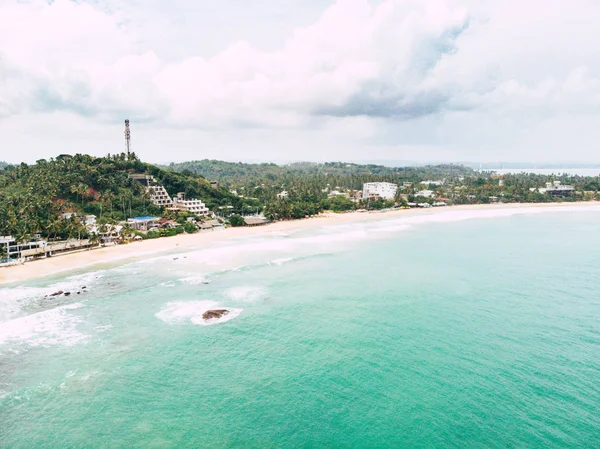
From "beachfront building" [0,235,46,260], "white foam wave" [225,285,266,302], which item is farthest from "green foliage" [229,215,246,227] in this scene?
"white foam wave" [225,285,266,302]

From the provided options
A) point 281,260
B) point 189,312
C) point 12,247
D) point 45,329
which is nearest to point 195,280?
point 189,312

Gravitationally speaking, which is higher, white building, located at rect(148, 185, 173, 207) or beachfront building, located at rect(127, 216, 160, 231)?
white building, located at rect(148, 185, 173, 207)

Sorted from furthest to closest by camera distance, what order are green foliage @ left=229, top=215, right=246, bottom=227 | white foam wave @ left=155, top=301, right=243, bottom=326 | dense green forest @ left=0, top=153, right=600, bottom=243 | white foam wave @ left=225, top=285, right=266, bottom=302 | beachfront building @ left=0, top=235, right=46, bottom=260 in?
1. green foliage @ left=229, top=215, right=246, bottom=227
2. dense green forest @ left=0, top=153, right=600, bottom=243
3. beachfront building @ left=0, top=235, right=46, bottom=260
4. white foam wave @ left=225, top=285, right=266, bottom=302
5. white foam wave @ left=155, top=301, right=243, bottom=326

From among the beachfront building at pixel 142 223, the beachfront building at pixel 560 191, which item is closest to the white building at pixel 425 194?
the beachfront building at pixel 560 191

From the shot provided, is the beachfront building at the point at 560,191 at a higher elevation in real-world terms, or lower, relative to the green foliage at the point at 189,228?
higher

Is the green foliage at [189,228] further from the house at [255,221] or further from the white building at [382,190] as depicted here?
the white building at [382,190]

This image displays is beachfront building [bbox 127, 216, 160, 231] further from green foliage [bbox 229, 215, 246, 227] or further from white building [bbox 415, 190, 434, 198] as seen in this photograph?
white building [bbox 415, 190, 434, 198]

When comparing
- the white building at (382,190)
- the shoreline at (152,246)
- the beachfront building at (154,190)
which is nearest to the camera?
the shoreline at (152,246)
